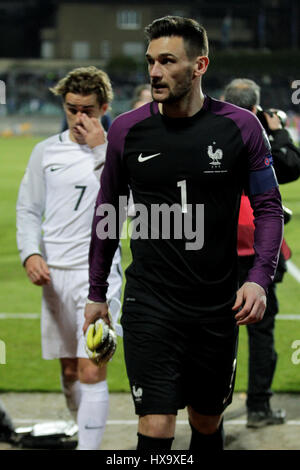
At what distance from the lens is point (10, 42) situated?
86.8 meters

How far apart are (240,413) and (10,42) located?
84.1m

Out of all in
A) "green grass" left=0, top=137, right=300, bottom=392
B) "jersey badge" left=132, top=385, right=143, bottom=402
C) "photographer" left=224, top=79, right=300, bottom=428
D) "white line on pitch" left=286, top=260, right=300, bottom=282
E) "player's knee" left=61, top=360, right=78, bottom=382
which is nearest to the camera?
"jersey badge" left=132, top=385, right=143, bottom=402

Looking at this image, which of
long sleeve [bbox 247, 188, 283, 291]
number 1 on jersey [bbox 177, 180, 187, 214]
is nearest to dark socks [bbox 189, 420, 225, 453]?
long sleeve [bbox 247, 188, 283, 291]

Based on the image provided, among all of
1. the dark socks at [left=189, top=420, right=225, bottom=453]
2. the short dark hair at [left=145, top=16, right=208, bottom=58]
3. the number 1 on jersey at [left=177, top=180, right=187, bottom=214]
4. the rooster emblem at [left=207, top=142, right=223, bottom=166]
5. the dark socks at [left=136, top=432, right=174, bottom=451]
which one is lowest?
the dark socks at [left=189, top=420, right=225, bottom=453]

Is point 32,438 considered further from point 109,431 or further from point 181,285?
point 181,285

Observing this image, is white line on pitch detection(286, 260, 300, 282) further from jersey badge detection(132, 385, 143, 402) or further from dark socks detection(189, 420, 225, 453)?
jersey badge detection(132, 385, 143, 402)

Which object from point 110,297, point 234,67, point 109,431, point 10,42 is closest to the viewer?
point 110,297

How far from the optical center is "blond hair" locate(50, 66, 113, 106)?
5.38 m

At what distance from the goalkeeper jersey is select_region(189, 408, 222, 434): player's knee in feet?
4.93

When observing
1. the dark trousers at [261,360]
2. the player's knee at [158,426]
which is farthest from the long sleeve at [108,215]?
the dark trousers at [261,360]

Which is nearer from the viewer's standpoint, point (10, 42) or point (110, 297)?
point (110, 297)

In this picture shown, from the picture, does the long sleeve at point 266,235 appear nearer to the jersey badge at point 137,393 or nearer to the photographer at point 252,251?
the jersey badge at point 137,393

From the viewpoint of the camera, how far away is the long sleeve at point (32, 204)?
558 cm
